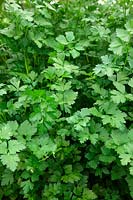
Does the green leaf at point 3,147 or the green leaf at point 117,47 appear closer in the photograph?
the green leaf at point 3,147

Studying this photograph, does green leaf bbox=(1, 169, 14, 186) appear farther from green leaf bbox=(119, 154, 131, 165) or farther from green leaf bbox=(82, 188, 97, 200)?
green leaf bbox=(119, 154, 131, 165)

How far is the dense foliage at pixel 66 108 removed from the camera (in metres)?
1.50

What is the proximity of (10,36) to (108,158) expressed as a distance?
0.67 meters

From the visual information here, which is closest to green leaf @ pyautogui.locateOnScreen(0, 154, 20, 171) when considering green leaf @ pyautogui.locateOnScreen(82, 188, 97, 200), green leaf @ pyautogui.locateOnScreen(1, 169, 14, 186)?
green leaf @ pyautogui.locateOnScreen(1, 169, 14, 186)

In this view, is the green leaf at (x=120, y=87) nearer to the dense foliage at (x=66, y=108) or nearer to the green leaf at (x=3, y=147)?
the dense foliage at (x=66, y=108)

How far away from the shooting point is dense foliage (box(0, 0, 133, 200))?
4.91 ft

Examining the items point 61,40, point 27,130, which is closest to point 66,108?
point 27,130

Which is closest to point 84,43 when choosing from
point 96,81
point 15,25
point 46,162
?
point 96,81

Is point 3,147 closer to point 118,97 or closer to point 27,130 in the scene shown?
point 27,130

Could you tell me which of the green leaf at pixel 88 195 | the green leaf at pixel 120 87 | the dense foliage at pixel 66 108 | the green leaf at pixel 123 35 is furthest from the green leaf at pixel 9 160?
the green leaf at pixel 123 35

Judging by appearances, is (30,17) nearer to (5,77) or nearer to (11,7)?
(11,7)

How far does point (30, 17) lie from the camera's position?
5.34 feet

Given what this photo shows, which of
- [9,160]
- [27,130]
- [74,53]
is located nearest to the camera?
[9,160]

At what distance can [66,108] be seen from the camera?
5.12 feet
